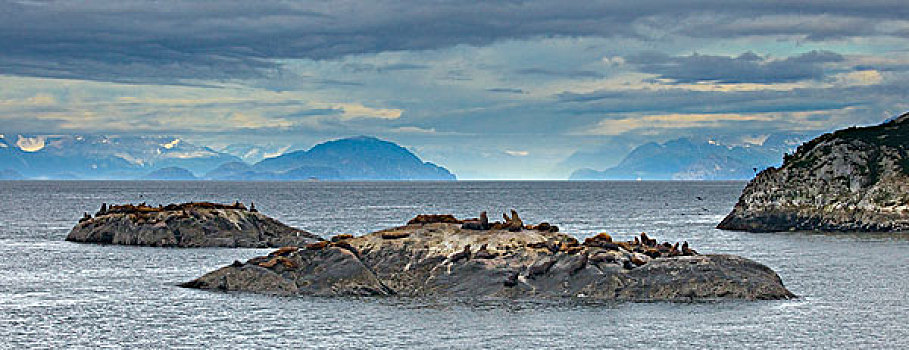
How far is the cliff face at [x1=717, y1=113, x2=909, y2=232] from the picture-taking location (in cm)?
11206

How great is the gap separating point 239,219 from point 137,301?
137ft

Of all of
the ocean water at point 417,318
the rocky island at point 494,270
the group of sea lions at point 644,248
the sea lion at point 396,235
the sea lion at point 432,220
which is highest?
the sea lion at point 432,220

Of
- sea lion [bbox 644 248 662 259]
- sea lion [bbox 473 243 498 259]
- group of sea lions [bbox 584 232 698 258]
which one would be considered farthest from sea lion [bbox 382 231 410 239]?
sea lion [bbox 644 248 662 259]

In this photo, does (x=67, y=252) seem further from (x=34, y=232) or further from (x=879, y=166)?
(x=879, y=166)

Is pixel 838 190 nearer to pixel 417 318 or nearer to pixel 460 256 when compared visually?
pixel 460 256

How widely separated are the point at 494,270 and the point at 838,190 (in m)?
81.6

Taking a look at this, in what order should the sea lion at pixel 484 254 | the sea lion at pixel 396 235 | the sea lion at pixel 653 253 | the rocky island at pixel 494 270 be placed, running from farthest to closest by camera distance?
the sea lion at pixel 396 235
the sea lion at pixel 653 253
the sea lion at pixel 484 254
the rocky island at pixel 494 270

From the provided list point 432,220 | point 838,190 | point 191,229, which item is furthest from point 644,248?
point 838,190

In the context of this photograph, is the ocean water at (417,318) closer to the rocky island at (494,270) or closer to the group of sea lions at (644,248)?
the rocky island at (494,270)

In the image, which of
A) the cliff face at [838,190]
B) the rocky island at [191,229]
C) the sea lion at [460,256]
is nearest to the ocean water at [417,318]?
the sea lion at [460,256]

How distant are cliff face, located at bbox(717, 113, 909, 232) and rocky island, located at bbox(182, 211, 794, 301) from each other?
67.7 metres

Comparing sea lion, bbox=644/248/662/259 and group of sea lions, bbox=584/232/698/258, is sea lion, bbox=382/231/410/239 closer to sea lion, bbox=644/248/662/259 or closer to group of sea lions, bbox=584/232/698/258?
group of sea lions, bbox=584/232/698/258

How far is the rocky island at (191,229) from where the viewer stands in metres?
86.2

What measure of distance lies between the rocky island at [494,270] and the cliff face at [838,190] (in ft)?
222
